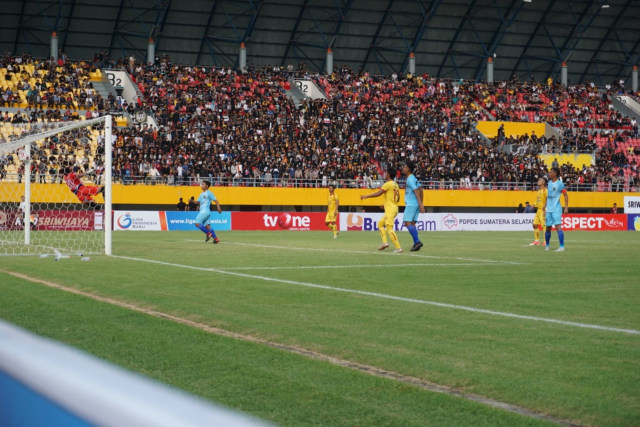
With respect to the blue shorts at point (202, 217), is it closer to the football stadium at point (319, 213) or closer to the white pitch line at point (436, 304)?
the football stadium at point (319, 213)

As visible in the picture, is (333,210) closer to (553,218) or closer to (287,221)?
(287,221)

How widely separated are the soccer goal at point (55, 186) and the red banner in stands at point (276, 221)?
25.0ft

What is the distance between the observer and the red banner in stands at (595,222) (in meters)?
49.4

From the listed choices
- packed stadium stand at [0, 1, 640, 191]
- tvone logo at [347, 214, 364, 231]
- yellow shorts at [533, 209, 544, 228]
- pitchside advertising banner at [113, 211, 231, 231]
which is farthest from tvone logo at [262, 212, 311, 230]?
yellow shorts at [533, 209, 544, 228]

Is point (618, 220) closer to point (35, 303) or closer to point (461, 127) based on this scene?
point (461, 127)

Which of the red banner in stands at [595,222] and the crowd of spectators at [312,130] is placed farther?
the red banner in stands at [595,222]

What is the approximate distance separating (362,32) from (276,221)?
95.0 ft

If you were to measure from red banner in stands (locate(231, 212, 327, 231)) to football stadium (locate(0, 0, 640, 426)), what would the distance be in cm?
13

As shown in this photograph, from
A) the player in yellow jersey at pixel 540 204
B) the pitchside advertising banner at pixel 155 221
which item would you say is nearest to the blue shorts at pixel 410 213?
the player in yellow jersey at pixel 540 204

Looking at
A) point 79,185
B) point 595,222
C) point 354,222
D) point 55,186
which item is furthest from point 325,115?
point 79,185

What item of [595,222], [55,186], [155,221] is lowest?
[595,222]

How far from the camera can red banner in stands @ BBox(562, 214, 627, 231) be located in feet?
162

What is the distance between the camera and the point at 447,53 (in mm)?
71375

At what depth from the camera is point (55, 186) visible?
40.5 meters
